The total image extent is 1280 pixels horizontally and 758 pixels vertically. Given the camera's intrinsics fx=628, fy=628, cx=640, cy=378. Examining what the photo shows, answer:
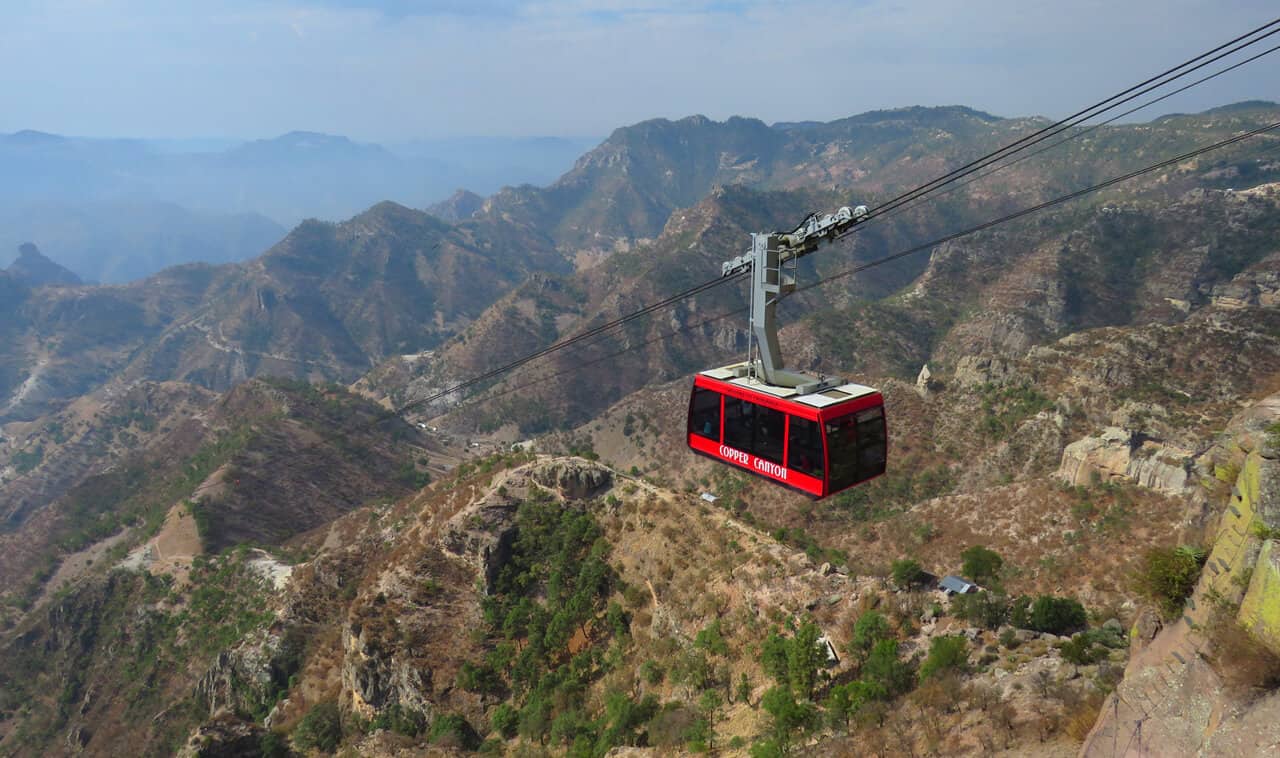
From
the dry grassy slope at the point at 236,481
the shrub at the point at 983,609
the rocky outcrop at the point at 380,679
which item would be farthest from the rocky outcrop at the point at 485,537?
the dry grassy slope at the point at 236,481

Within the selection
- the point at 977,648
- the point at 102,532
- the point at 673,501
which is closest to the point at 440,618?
the point at 673,501

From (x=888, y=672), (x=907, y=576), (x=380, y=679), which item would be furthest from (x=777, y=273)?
(x=380, y=679)

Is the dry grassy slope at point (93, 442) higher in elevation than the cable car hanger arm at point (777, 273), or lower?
lower

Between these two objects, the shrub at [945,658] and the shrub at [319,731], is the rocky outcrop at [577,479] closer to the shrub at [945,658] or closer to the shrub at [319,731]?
the shrub at [319,731]

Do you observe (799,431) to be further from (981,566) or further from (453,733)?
(453,733)

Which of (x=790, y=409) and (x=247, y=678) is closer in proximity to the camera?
(x=790, y=409)

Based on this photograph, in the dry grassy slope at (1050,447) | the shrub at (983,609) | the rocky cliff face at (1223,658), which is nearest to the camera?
the rocky cliff face at (1223,658)
